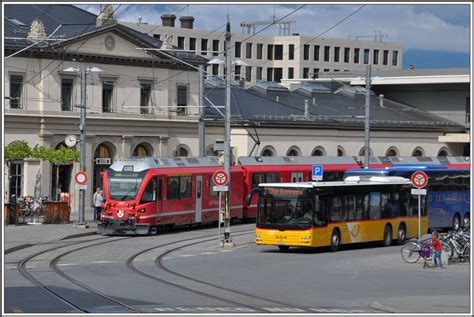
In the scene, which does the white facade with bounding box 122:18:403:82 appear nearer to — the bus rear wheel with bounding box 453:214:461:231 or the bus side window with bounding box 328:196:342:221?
the bus rear wheel with bounding box 453:214:461:231

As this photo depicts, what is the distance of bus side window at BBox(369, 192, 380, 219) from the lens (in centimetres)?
3906

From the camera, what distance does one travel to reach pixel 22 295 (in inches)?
909

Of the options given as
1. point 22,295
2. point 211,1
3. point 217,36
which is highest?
point 217,36

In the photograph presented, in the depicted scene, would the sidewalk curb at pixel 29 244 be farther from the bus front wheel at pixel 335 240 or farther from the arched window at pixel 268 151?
the arched window at pixel 268 151

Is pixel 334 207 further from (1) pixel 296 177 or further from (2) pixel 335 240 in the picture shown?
(1) pixel 296 177

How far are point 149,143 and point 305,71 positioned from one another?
45799mm

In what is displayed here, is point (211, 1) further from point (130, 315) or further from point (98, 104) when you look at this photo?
point (98, 104)

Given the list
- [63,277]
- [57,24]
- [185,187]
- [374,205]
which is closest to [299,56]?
[57,24]

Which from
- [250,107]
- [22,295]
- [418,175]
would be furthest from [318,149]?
[22,295]

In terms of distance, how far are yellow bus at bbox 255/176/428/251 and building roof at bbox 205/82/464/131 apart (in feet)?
82.4

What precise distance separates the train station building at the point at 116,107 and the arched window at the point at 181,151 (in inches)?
2.1

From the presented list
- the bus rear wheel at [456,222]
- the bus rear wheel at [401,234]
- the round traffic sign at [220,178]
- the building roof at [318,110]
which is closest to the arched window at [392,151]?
the building roof at [318,110]

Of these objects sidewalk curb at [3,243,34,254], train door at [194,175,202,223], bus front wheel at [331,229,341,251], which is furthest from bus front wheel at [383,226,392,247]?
sidewalk curb at [3,243,34,254]

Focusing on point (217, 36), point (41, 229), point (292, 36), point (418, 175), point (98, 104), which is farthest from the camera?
point (292, 36)
